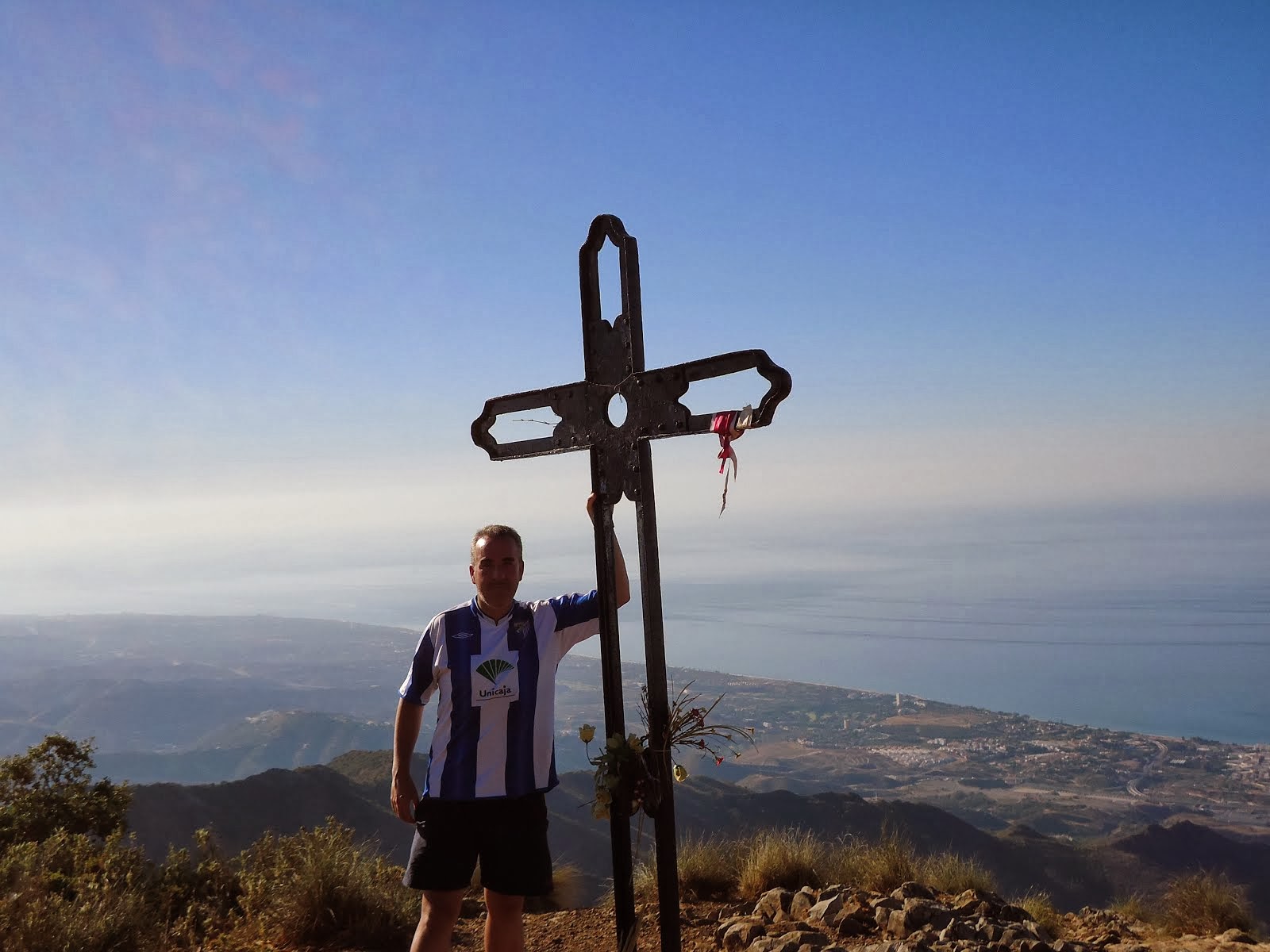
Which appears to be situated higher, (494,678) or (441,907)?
(494,678)

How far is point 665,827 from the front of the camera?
4379 mm

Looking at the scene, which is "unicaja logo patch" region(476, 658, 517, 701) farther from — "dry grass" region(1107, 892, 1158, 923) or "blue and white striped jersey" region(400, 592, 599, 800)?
"dry grass" region(1107, 892, 1158, 923)

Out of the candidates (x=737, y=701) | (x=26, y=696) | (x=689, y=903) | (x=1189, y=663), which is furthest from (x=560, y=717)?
(x=1189, y=663)

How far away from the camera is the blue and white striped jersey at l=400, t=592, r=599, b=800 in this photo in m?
3.90

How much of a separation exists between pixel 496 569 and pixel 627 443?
0.94 m

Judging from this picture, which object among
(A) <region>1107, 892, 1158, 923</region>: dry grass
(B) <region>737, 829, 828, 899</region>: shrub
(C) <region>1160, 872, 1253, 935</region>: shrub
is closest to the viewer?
(C) <region>1160, 872, 1253, 935</region>: shrub

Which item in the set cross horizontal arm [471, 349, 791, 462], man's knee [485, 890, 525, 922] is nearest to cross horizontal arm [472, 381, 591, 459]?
cross horizontal arm [471, 349, 791, 462]

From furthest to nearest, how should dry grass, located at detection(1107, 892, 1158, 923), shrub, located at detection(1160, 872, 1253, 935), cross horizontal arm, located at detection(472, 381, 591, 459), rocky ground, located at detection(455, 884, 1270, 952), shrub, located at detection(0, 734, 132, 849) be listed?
shrub, located at detection(0, 734, 132, 849), dry grass, located at detection(1107, 892, 1158, 923), shrub, located at detection(1160, 872, 1253, 935), rocky ground, located at detection(455, 884, 1270, 952), cross horizontal arm, located at detection(472, 381, 591, 459)

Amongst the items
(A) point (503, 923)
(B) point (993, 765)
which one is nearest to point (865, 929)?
(A) point (503, 923)

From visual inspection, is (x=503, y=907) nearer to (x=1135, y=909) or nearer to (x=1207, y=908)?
(x=1207, y=908)

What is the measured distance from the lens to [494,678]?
13.0ft

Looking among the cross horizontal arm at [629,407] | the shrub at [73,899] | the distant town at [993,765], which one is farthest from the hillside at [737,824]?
the cross horizontal arm at [629,407]

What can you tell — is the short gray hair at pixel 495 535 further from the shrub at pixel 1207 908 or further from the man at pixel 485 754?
the shrub at pixel 1207 908

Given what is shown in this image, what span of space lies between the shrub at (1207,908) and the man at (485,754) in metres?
5.77
